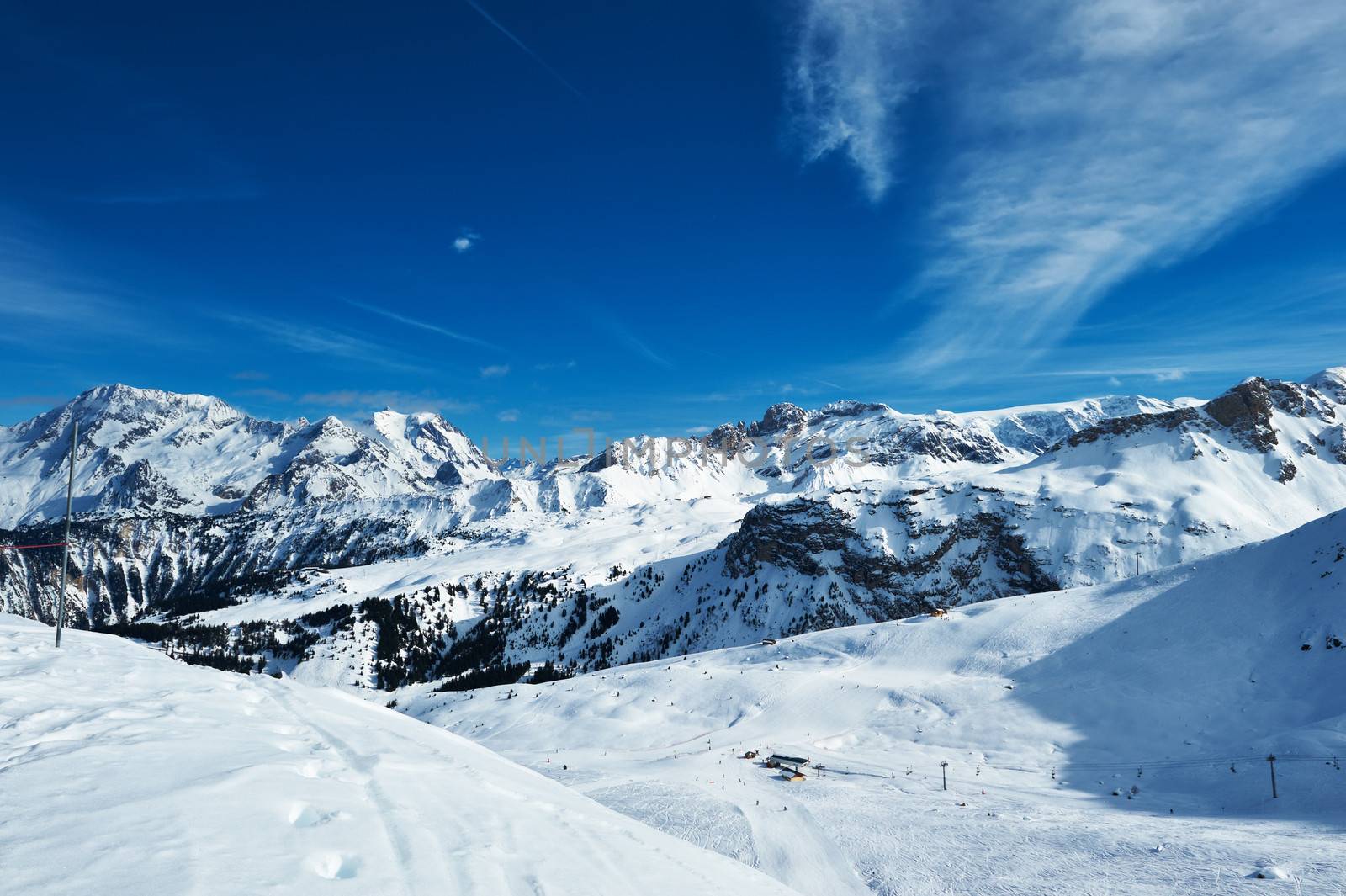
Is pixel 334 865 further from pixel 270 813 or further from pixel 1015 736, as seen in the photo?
pixel 1015 736

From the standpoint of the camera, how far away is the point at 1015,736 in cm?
4688

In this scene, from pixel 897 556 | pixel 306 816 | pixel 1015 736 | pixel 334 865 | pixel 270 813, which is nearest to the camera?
pixel 334 865

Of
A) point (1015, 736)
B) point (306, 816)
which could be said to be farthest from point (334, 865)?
point (1015, 736)

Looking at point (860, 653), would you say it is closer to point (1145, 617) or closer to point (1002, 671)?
point (1002, 671)

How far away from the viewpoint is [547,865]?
9148mm

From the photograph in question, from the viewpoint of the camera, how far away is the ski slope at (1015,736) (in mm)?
23875

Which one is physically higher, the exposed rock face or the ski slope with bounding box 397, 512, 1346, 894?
the exposed rock face

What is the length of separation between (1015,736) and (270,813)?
166 feet

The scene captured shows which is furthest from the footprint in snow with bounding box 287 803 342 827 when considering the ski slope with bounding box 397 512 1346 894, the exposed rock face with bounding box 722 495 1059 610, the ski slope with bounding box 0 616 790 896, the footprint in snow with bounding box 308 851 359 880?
the exposed rock face with bounding box 722 495 1059 610

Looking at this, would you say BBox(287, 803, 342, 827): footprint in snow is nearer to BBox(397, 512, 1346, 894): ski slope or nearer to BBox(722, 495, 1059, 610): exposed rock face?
BBox(397, 512, 1346, 894): ski slope

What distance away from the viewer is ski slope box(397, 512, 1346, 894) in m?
23.9

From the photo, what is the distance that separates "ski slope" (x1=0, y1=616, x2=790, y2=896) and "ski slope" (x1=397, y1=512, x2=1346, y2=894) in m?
15.3

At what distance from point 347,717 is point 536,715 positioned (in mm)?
50092

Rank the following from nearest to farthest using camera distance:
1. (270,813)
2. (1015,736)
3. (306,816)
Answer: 1. (270,813)
2. (306,816)
3. (1015,736)
